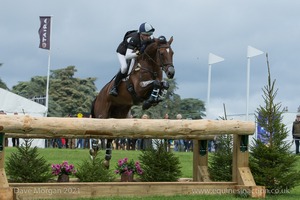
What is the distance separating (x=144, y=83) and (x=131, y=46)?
846mm

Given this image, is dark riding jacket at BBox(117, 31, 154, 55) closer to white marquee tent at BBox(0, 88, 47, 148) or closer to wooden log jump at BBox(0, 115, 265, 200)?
wooden log jump at BBox(0, 115, 265, 200)

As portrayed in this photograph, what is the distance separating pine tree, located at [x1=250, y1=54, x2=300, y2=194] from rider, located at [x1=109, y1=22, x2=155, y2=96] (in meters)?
2.28

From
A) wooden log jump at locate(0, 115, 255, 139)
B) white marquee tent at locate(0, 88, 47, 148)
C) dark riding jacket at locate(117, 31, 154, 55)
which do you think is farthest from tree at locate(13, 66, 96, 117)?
wooden log jump at locate(0, 115, 255, 139)

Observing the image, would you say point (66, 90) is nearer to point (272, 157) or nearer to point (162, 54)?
point (162, 54)

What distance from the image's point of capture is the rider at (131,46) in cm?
959

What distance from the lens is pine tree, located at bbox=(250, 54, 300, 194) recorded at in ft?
26.9

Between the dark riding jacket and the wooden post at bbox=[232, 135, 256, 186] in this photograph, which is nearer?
the wooden post at bbox=[232, 135, 256, 186]

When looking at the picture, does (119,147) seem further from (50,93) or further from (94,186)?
(50,93)

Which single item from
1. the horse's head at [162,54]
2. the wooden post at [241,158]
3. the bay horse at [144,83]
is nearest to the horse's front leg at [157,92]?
the bay horse at [144,83]

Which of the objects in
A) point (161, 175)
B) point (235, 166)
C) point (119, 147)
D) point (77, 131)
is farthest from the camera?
point (119, 147)

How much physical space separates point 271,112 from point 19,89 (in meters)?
51.0

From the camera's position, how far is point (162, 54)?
29.7ft

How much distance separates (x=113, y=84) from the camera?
33.5ft

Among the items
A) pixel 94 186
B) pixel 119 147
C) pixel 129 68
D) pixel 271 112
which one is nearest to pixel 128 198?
pixel 94 186
